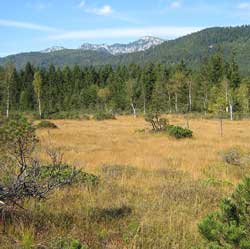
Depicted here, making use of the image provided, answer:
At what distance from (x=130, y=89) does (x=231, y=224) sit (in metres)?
60.9

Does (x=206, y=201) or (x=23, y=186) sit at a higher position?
(x=23, y=186)

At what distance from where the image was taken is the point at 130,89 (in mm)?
64250

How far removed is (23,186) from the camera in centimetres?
515

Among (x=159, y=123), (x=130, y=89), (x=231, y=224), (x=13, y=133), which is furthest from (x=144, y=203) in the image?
(x=130, y=89)

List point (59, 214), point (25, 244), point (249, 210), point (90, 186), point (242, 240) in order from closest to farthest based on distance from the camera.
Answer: point (242, 240) < point (249, 210) < point (25, 244) < point (59, 214) < point (90, 186)

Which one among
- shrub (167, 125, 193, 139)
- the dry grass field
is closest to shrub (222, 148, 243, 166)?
the dry grass field

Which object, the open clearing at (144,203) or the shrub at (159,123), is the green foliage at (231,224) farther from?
the shrub at (159,123)

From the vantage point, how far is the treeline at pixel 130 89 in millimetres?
62062

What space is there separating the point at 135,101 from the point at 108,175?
58512mm

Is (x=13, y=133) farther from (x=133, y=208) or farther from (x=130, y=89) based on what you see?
(x=130, y=89)

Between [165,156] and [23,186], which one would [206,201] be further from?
[165,156]

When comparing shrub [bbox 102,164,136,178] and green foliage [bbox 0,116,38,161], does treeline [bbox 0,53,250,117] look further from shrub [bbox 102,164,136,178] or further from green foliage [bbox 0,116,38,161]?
green foliage [bbox 0,116,38,161]

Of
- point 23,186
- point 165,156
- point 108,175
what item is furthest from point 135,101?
point 23,186

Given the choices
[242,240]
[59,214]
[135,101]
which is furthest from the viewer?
[135,101]
